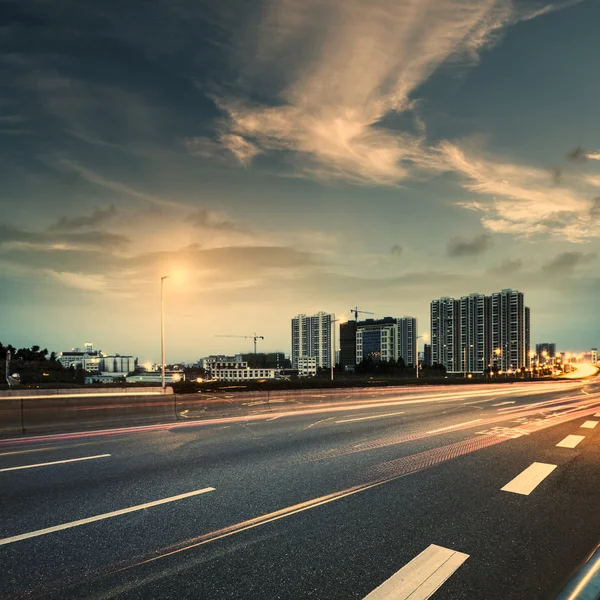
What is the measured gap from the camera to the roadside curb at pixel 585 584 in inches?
151

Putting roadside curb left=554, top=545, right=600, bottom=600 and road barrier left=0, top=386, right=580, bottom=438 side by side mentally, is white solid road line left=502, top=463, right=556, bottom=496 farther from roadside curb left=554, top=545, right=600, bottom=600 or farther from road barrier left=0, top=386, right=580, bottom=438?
road barrier left=0, top=386, right=580, bottom=438

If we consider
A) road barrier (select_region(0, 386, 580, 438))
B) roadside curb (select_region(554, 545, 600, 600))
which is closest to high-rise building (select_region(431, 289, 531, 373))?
road barrier (select_region(0, 386, 580, 438))

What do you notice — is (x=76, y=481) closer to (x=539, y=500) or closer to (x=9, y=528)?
(x=9, y=528)

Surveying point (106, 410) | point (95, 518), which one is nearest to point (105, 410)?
point (106, 410)

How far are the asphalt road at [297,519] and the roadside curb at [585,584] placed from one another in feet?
0.35

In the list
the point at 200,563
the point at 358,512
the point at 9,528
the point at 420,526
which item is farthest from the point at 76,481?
the point at 420,526

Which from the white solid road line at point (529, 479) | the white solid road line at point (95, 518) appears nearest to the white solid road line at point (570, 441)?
the white solid road line at point (529, 479)

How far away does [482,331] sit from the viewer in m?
183

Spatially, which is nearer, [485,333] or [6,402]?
[6,402]

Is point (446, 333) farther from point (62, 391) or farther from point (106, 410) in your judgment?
point (106, 410)

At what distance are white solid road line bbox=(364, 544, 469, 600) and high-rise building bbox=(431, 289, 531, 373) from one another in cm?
18507

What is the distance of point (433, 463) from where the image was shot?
9156 millimetres

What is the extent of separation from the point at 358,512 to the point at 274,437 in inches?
278

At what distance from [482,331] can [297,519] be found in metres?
193
